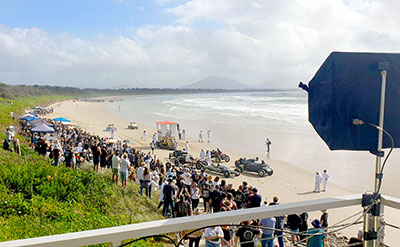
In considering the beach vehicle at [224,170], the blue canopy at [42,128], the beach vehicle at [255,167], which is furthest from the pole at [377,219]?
the blue canopy at [42,128]

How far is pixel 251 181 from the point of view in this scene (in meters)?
19.2

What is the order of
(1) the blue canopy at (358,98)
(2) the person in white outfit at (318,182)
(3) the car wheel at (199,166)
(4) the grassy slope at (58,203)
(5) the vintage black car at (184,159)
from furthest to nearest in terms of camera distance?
(5) the vintage black car at (184,159), (3) the car wheel at (199,166), (2) the person in white outfit at (318,182), (4) the grassy slope at (58,203), (1) the blue canopy at (358,98)

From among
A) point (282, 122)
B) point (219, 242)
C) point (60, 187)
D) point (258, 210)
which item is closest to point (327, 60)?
point (258, 210)

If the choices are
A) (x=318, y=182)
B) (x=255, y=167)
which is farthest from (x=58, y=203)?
(x=255, y=167)

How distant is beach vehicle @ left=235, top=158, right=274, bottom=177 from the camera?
66.4 ft

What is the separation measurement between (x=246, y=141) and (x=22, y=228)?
27.5 metres

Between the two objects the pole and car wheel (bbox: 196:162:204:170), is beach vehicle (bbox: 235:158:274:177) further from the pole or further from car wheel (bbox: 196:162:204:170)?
the pole

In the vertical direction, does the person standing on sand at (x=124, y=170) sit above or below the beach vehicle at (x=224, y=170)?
above

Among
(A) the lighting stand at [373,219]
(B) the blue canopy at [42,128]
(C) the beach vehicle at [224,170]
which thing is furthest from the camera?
(B) the blue canopy at [42,128]

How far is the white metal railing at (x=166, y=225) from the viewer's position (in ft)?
5.95

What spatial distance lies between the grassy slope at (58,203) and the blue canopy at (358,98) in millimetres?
5634

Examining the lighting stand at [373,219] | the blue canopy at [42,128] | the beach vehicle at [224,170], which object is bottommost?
the beach vehicle at [224,170]

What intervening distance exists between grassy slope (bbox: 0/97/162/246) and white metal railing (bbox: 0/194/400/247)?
4.89 m

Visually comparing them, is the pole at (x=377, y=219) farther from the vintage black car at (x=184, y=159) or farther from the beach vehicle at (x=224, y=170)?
the vintage black car at (x=184, y=159)
